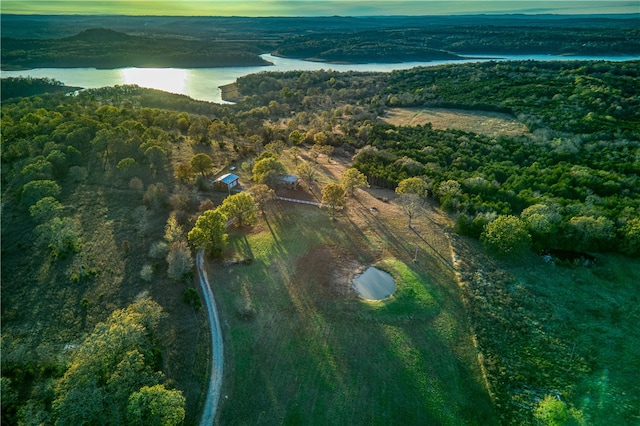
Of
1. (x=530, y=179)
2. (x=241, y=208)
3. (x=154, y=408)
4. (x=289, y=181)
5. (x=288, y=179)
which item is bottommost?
(x=530, y=179)

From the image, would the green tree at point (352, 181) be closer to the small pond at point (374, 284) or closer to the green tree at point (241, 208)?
the green tree at point (241, 208)

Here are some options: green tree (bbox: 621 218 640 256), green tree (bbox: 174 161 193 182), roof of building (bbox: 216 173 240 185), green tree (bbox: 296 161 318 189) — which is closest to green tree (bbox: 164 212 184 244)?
roof of building (bbox: 216 173 240 185)

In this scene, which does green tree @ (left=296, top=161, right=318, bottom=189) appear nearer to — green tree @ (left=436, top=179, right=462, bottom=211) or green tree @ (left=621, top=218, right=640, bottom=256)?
green tree @ (left=436, top=179, right=462, bottom=211)

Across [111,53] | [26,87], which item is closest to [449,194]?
[26,87]

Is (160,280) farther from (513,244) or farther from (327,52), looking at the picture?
(327,52)

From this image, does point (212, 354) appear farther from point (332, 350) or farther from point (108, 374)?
point (332, 350)

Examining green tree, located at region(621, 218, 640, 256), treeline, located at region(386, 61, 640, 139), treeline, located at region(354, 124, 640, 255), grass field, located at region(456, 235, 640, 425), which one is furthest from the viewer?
treeline, located at region(386, 61, 640, 139)

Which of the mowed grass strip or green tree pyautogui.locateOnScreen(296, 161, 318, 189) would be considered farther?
green tree pyautogui.locateOnScreen(296, 161, 318, 189)
